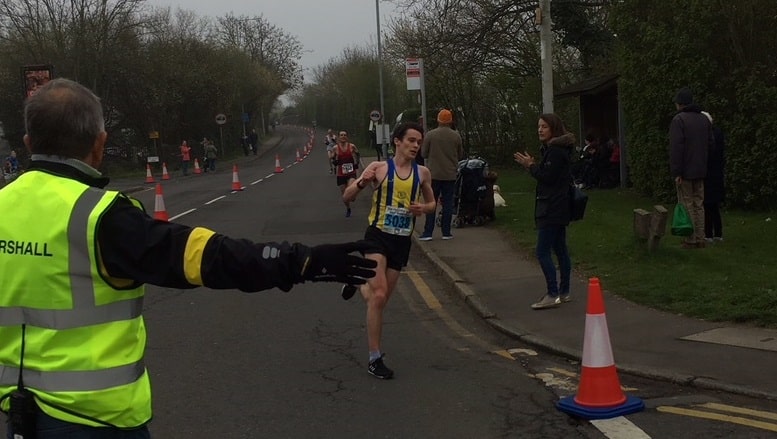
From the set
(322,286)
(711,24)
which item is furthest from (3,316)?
(711,24)

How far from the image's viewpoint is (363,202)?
2036 cm

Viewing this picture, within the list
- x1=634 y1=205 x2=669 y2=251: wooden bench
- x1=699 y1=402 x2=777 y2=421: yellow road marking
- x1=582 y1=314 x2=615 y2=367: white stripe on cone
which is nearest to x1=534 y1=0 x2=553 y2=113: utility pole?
x1=634 y1=205 x2=669 y2=251: wooden bench

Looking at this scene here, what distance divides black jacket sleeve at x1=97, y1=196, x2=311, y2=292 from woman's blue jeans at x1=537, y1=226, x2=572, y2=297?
5.54 m

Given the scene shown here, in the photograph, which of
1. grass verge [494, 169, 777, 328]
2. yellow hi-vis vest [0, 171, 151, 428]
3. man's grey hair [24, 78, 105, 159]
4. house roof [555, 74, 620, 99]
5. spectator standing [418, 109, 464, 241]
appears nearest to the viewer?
yellow hi-vis vest [0, 171, 151, 428]

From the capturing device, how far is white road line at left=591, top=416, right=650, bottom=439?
468cm

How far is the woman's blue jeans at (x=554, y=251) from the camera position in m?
7.64

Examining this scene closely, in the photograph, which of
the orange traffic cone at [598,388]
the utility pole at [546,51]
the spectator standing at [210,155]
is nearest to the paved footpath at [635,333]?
the orange traffic cone at [598,388]

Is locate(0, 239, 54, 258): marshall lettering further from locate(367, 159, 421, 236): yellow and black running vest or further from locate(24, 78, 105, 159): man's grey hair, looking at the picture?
locate(367, 159, 421, 236): yellow and black running vest

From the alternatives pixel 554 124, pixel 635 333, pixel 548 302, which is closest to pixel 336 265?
pixel 635 333

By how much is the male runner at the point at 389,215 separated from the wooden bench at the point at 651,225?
4050 millimetres

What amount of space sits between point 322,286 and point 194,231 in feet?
24.8

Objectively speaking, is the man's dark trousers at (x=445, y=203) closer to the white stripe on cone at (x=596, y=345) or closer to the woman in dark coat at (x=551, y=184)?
the woman in dark coat at (x=551, y=184)

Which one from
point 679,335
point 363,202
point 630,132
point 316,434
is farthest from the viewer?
point 363,202

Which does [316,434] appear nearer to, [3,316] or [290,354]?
[290,354]
